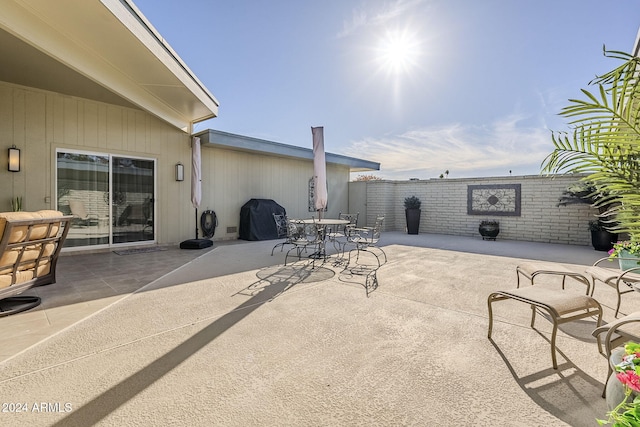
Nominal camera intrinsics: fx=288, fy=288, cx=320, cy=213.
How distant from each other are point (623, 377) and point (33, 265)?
462 cm

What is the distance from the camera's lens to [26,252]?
295 cm

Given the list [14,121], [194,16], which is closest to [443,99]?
[194,16]

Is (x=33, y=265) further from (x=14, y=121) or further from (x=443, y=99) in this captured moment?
(x=443, y=99)

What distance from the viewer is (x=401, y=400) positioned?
1.66 meters

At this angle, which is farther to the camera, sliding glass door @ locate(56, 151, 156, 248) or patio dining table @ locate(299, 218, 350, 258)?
sliding glass door @ locate(56, 151, 156, 248)

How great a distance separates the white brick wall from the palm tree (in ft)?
26.5

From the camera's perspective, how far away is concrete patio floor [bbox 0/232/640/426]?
1621mm

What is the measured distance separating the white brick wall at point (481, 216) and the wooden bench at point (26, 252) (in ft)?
31.9

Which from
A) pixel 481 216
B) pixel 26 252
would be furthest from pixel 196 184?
pixel 481 216

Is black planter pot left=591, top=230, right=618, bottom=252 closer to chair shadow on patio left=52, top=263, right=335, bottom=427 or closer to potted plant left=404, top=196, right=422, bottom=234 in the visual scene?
potted plant left=404, top=196, right=422, bottom=234

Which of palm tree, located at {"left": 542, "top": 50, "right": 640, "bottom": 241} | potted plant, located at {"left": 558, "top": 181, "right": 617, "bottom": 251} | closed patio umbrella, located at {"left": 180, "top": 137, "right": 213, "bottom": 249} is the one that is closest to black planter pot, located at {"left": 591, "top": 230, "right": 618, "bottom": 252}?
potted plant, located at {"left": 558, "top": 181, "right": 617, "bottom": 251}

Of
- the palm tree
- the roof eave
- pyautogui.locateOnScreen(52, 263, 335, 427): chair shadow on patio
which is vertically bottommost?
pyautogui.locateOnScreen(52, 263, 335, 427): chair shadow on patio

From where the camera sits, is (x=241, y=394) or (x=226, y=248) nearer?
(x=241, y=394)

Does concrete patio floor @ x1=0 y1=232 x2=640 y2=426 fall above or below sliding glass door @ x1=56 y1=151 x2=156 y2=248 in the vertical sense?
below
